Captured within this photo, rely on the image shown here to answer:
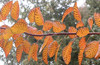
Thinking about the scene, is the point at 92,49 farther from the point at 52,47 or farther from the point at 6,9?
the point at 6,9

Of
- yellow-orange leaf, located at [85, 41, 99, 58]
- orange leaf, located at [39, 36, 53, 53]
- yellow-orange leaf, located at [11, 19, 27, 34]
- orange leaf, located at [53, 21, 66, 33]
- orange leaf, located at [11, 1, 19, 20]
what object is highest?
orange leaf, located at [11, 1, 19, 20]

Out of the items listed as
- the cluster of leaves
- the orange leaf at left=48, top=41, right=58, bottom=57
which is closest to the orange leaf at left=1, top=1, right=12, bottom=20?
the cluster of leaves

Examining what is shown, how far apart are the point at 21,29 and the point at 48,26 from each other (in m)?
0.06

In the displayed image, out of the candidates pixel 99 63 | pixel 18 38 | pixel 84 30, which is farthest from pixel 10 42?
pixel 99 63

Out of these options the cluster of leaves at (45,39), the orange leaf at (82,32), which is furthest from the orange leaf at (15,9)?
the orange leaf at (82,32)

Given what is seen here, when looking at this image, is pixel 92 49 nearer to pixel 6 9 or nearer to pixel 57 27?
pixel 57 27

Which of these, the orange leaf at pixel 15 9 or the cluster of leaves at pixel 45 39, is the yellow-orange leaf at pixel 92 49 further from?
the orange leaf at pixel 15 9

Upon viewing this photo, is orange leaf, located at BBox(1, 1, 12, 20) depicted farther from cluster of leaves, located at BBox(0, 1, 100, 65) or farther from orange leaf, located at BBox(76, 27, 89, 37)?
orange leaf, located at BBox(76, 27, 89, 37)

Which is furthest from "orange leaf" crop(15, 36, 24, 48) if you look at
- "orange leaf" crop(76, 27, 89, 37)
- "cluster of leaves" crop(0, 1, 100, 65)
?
"orange leaf" crop(76, 27, 89, 37)

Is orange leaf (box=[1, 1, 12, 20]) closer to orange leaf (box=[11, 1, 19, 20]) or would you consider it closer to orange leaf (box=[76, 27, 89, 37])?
orange leaf (box=[11, 1, 19, 20])

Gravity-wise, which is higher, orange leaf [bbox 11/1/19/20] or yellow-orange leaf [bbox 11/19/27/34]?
orange leaf [bbox 11/1/19/20]

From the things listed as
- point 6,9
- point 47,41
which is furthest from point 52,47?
point 6,9

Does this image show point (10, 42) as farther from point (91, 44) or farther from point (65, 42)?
point (65, 42)

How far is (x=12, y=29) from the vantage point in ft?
0.79
